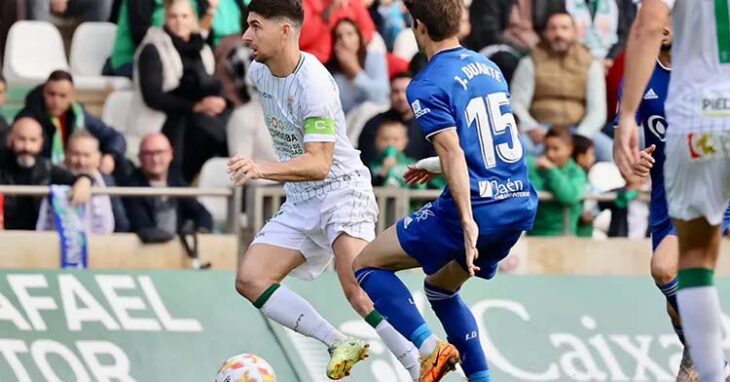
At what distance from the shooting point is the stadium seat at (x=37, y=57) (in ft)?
45.8

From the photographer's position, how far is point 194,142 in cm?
1388

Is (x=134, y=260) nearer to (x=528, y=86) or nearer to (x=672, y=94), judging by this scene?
(x=528, y=86)

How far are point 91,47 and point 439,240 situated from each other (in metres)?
5.70

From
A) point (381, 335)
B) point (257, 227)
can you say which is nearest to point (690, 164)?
point (381, 335)

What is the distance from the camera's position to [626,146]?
22.6ft

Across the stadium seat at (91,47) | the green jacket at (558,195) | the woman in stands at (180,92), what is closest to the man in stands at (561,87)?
the green jacket at (558,195)

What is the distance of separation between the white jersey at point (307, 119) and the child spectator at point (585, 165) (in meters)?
4.15

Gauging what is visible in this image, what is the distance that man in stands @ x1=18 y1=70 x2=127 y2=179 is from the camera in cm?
1314

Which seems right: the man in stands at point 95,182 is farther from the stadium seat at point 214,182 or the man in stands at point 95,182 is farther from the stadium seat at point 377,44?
the stadium seat at point 377,44

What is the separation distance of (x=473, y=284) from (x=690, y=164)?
5021 millimetres

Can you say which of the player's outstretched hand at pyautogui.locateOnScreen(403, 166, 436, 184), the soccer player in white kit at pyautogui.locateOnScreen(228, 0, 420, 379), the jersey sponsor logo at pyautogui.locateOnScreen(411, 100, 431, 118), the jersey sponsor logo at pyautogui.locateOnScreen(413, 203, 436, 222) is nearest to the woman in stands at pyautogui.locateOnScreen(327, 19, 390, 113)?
the soccer player in white kit at pyautogui.locateOnScreen(228, 0, 420, 379)

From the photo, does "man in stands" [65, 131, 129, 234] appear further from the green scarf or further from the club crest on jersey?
the club crest on jersey

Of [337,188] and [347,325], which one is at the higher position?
[337,188]

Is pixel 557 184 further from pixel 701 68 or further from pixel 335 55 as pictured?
pixel 701 68
